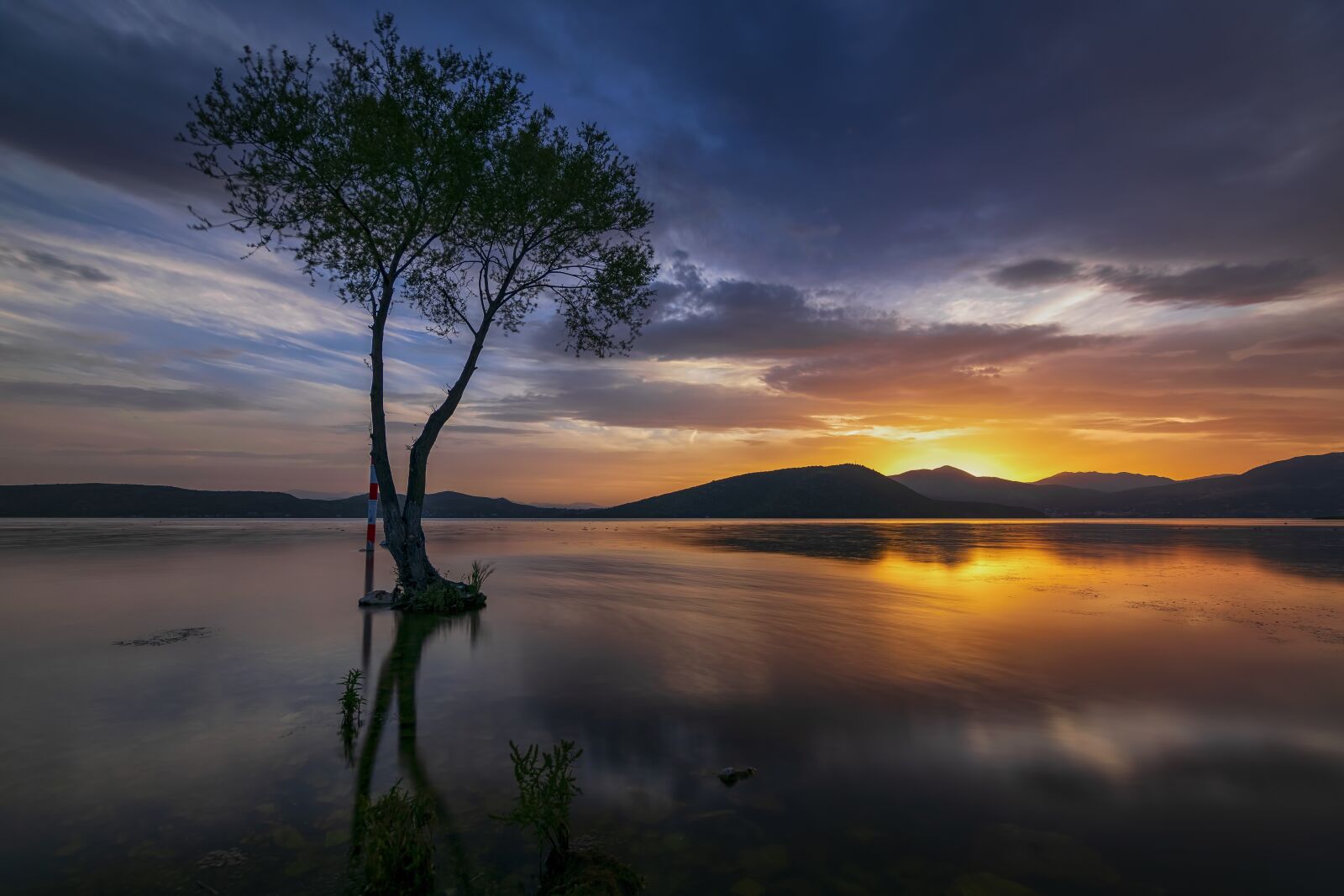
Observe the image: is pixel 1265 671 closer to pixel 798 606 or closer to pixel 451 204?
pixel 798 606

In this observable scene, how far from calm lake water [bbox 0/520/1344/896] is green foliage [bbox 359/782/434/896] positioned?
306mm

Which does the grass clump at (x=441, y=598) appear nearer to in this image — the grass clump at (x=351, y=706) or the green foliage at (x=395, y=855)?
the grass clump at (x=351, y=706)

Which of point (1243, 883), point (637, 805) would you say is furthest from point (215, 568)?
point (1243, 883)

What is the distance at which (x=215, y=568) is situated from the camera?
1135 inches

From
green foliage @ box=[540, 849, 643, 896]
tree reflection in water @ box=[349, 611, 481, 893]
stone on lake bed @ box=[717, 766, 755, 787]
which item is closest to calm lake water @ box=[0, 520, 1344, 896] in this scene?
tree reflection in water @ box=[349, 611, 481, 893]

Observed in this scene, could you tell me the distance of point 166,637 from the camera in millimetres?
13906

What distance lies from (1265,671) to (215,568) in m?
38.3

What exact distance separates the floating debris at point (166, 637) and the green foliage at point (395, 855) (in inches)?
482

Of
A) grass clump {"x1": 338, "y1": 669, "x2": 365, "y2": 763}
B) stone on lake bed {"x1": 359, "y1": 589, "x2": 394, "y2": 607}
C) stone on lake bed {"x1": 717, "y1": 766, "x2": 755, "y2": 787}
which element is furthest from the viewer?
stone on lake bed {"x1": 359, "y1": 589, "x2": 394, "y2": 607}

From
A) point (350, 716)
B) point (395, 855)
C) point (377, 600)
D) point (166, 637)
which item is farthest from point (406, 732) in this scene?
point (377, 600)

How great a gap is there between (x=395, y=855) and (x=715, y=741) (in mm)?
4505

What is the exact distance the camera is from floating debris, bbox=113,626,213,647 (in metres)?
13.1

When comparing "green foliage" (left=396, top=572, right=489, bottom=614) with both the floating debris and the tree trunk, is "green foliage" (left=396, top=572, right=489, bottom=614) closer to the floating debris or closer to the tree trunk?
the tree trunk

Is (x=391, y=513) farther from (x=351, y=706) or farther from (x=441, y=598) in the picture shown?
(x=351, y=706)
